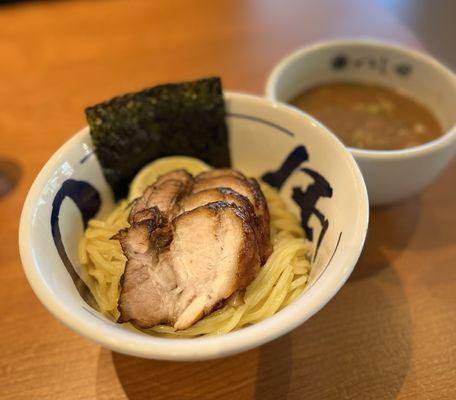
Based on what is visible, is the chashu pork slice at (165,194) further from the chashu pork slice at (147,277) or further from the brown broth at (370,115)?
the brown broth at (370,115)

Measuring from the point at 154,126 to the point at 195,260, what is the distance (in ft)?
1.79

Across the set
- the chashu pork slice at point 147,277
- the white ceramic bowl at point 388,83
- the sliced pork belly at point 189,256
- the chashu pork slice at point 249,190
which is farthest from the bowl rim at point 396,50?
the chashu pork slice at point 147,277

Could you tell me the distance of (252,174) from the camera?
1608mm

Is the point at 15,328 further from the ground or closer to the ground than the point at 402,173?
closer to the ground

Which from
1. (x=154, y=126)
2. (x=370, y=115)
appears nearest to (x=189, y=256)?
(x=154, y=126)

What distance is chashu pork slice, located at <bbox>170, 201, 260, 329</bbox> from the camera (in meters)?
1.09

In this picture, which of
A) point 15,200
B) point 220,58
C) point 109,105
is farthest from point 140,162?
point 220,58

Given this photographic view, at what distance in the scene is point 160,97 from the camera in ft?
4.78

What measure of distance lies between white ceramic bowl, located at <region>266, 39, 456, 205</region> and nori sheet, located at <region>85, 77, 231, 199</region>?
0.27 meters

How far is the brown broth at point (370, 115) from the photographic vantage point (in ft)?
5.57

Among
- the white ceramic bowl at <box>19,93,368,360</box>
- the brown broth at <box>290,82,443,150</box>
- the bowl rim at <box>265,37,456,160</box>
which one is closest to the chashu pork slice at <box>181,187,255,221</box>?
the white ceramic bowl at <box>19,93,368,360</box>

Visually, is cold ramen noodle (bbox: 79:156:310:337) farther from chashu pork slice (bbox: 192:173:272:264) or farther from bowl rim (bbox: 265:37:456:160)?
bowl rim (bbox: 265:37:456:160)

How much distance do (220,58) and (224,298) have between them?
170 centimetres

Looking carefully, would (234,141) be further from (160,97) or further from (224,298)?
(224,298)
